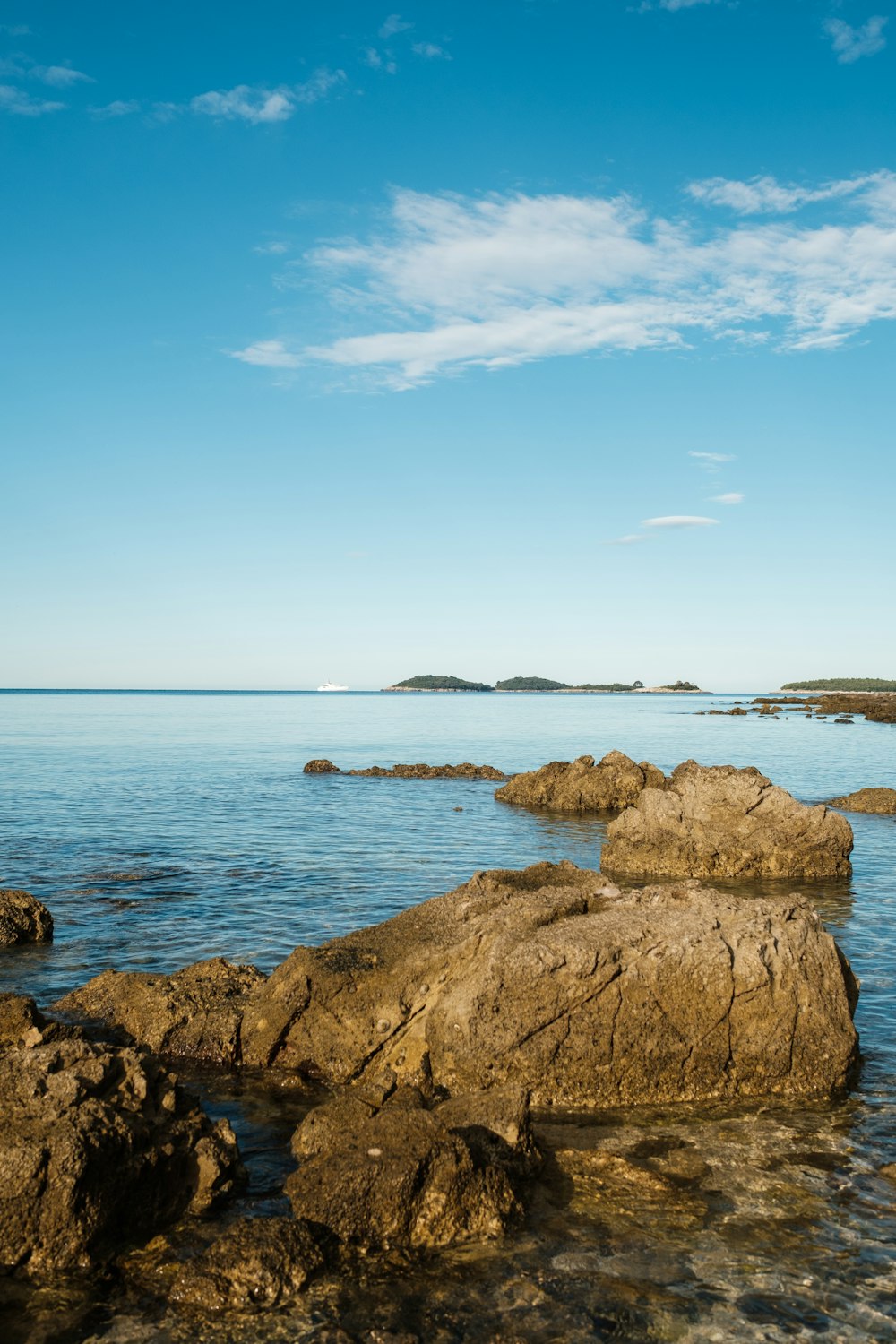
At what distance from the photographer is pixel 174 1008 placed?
1212 centimetres

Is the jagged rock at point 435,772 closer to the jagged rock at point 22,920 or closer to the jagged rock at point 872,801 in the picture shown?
the jagged rock at point 872,801

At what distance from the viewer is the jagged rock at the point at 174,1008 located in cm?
1173

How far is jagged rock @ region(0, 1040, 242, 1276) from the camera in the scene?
7266 mm

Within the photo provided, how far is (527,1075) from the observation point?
1058 cm

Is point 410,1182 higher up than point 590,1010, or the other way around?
point 590,1010

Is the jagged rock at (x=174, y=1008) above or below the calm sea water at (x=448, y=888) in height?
above

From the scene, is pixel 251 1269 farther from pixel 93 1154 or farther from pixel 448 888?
pixel 448 888

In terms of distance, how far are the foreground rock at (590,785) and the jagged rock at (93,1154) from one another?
29.6 m

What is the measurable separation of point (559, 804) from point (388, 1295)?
102 feet

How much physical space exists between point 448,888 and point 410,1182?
46.3 feet

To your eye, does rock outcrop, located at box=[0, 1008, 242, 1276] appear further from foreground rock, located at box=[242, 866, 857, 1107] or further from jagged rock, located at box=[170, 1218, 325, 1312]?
foreground rock, located at box=[242, 866, 857, 1107]

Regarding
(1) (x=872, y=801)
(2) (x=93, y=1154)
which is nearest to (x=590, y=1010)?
(2) (x=93, y=1154)

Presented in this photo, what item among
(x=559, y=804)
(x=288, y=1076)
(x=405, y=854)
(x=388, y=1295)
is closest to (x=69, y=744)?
(x=559, y=804)

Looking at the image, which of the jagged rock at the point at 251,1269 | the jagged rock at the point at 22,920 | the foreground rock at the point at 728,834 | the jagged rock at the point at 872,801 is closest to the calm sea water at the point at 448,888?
the jagged rock at the point at 251,1269
